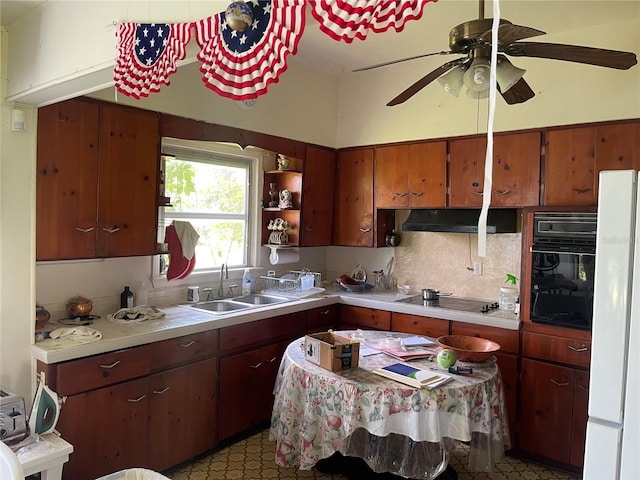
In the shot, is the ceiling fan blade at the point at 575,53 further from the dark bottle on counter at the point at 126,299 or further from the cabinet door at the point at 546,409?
the dark bottle on counter at the point at 126,299

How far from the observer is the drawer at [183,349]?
2.65 m

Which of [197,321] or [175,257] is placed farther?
[175,257]

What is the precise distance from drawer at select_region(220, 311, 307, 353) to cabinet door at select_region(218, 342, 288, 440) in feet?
0.19

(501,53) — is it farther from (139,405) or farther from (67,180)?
(139,405)

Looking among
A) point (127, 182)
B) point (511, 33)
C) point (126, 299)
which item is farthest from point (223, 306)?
point (511, 33)

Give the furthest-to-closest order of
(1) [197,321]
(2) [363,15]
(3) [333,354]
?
1. (1) [197,321]
2. (3) [333,354]
3. (2) [363,15]

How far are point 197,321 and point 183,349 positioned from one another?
186mm

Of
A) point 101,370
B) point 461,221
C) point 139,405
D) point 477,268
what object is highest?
point 461,221

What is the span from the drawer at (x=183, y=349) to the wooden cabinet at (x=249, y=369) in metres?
0.09

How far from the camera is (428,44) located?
341cm

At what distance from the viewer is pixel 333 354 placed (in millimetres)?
2338

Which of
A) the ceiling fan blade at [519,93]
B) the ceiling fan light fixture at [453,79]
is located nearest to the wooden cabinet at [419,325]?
the ceiling fan blade at [519,93]

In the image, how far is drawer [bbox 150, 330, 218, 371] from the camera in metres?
2.65

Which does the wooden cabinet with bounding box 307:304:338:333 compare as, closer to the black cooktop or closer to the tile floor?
the black cooktop
